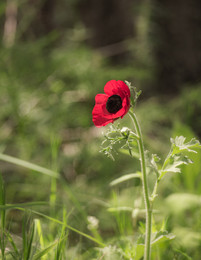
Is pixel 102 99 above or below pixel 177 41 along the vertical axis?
below

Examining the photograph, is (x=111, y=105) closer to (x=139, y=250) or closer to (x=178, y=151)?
(x=178, y=151)

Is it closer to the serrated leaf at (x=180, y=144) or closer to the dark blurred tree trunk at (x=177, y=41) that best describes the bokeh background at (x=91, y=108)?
the dark blurred tree trunk at (x=177, y=41)

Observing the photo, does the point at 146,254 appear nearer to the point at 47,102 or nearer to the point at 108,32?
the point at 47,102

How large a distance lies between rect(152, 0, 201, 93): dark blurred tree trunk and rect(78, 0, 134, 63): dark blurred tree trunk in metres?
1.25

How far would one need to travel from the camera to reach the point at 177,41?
390cm

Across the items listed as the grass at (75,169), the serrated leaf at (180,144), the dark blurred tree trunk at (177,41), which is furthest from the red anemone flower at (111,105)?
the dark blurred tree trunk at (177,41)

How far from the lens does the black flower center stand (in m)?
0.69

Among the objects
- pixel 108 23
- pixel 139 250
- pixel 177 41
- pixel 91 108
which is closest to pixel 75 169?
pixel 91 108

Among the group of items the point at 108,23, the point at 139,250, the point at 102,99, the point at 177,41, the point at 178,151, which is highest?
the point at 108,23

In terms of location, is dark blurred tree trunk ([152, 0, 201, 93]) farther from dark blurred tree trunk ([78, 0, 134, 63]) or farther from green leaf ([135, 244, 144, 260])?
green leaf ([135, 244, 144, 260])

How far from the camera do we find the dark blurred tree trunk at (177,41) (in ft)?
12.5

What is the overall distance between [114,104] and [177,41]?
11.5 feet

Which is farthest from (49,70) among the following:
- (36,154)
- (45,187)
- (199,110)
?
(199,110)

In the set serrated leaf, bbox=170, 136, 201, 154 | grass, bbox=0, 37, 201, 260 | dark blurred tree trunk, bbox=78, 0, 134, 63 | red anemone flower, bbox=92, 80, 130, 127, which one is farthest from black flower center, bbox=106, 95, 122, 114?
dark blurred tree trunk, bbox=78, 0, 134, 63
